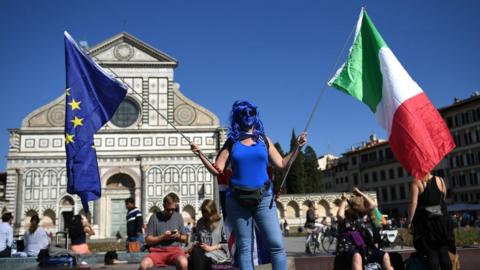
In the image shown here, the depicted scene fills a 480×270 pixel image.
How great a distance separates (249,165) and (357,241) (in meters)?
Result: 1.95

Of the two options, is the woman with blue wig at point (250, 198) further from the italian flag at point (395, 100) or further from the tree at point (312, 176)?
the tree at point (312, 176)

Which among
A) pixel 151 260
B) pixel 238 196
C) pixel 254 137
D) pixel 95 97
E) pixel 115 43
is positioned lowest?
pixel 151 260

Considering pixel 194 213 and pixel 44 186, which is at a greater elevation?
pixel 44 186

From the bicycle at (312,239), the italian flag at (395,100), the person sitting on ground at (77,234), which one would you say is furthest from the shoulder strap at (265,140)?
the bicycle at (312,239)

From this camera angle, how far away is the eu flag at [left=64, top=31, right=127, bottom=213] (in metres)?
7.16

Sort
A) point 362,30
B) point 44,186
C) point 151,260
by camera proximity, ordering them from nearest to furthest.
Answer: point 151,260
point 362,30
point 44,186

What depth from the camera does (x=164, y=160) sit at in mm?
34875

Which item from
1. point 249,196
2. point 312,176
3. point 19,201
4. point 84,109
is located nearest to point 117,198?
point 19,201

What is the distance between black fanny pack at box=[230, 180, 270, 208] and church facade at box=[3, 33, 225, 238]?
30948 mm

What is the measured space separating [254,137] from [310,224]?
34.1 ft

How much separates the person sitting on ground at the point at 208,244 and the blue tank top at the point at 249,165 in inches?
68.2

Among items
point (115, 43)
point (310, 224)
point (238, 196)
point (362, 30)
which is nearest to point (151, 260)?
point (238, 196)

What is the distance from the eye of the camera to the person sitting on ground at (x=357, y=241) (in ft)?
16.6

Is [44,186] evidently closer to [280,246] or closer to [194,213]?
[194,213]
